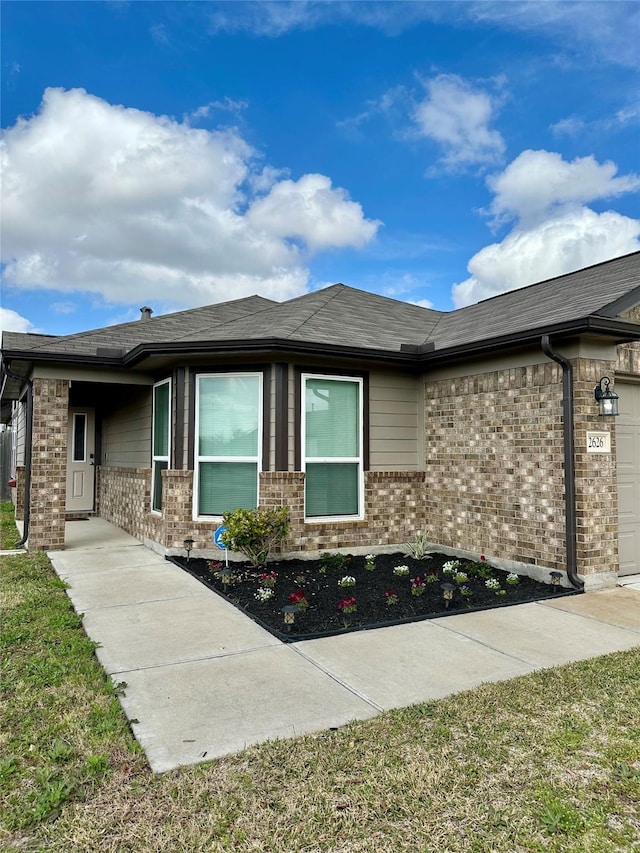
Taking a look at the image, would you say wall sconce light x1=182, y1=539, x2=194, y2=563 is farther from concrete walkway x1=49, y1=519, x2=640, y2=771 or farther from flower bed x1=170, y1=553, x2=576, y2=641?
concrete walkway x1=49, y1=519, x2=640, y2=771

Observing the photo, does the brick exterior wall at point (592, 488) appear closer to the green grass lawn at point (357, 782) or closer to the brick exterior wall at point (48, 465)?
the green grass lawn at point (357, 782)

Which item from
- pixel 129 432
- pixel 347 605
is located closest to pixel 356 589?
pixel 347 605

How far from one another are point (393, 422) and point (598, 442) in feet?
8.74

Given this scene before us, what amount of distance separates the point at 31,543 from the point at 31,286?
14275 millimetres

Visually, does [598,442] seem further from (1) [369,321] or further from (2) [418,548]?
(1) [369,321]

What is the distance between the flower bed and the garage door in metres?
1.16

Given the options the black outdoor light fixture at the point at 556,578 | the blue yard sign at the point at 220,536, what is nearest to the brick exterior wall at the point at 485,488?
the black outdoor light fixture at the point at 556,578

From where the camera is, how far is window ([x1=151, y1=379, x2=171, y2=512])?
298 inches

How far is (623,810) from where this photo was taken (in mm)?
2104

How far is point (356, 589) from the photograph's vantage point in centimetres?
545

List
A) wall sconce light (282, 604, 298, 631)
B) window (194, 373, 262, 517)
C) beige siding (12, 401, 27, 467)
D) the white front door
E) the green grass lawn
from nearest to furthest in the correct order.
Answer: the green grass lawn → wall sconce light (282, 604, 298, 631) → window (194, 373, 262, 517) → the white front door → beige siding (12, 401, 27, 467)

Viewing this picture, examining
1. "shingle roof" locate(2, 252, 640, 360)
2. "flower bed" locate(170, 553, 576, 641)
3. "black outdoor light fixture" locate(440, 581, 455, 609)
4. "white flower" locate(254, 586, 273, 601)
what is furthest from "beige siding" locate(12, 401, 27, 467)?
"black outdoor light fixture" locate(440, 581, 455, 609)

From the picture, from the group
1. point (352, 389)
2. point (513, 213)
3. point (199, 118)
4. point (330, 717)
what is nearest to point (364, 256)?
point (513, 213)

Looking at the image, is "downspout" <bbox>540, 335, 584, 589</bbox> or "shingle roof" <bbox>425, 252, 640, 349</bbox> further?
"shingle roof" <bbox>425, 252, 640, 349</bbox>
